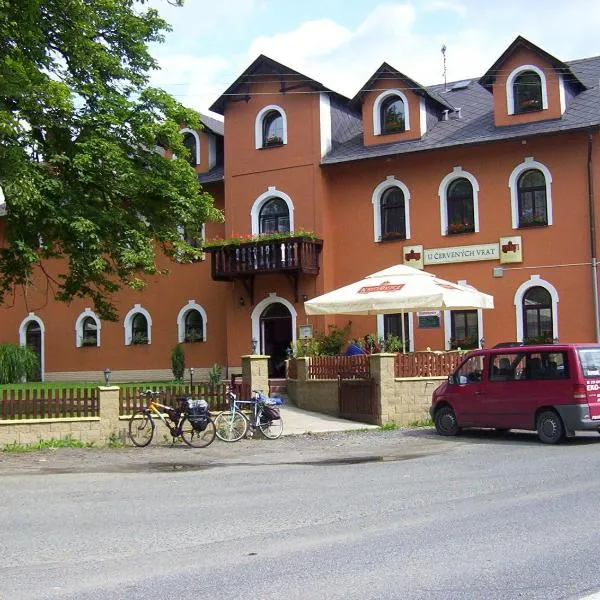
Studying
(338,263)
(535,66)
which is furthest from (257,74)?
(535,66)

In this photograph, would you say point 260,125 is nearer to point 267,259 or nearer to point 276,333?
point 267,259

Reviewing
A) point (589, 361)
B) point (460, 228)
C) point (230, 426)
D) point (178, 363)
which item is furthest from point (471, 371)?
point (178, 363)

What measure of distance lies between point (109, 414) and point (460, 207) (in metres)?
14.1

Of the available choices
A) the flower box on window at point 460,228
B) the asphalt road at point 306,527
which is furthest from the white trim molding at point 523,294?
the asphalt road at point 306,527

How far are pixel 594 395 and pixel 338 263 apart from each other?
14314mm

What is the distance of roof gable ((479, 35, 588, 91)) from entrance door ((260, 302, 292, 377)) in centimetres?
967

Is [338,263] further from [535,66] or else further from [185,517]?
[185,517]

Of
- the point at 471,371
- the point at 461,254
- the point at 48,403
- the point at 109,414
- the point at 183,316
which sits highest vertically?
the point at 461,254

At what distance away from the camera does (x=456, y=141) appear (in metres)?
26.3

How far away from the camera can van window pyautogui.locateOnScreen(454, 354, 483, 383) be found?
16812 millimetres

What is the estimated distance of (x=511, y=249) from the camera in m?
25.7

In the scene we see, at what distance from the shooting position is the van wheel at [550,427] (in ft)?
50.1

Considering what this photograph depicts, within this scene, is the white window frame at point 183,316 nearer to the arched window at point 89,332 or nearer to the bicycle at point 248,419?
the arched window at point 89,332

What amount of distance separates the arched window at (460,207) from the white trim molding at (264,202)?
518 centimetres
